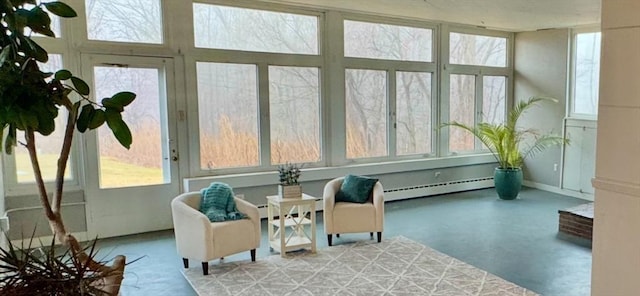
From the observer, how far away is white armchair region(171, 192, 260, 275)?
13.0ft

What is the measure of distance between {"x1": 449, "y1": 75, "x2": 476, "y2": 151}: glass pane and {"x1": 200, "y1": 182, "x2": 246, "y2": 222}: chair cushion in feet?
15.4

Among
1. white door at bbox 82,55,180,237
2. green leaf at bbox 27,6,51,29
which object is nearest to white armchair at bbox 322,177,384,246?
white door at bbox 82,55,180,237

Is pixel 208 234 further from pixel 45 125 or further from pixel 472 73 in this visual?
pixel 472 73

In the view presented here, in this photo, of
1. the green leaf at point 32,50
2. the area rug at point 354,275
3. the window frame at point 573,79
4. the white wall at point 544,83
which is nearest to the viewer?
the green leaf at point 32,50

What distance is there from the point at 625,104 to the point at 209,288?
3.14m

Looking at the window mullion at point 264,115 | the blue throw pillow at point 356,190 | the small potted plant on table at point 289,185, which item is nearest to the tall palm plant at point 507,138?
the blue throw pillow at point 356,190

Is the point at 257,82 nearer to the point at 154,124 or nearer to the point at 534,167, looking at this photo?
the point at 154,124

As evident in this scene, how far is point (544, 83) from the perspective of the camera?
7.88 meters

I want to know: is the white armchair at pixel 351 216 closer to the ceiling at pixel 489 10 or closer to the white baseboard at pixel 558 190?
the ceiling at pixel 489 10

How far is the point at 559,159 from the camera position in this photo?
7672 millimetres

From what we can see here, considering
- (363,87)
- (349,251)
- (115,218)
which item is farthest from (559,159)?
(115,218)

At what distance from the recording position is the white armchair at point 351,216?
486 cm

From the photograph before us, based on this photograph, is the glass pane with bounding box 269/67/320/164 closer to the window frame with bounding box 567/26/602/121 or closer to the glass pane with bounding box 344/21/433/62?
the glass pane with bounding box 344/21/433/62

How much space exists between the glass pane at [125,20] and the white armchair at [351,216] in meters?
2.84
